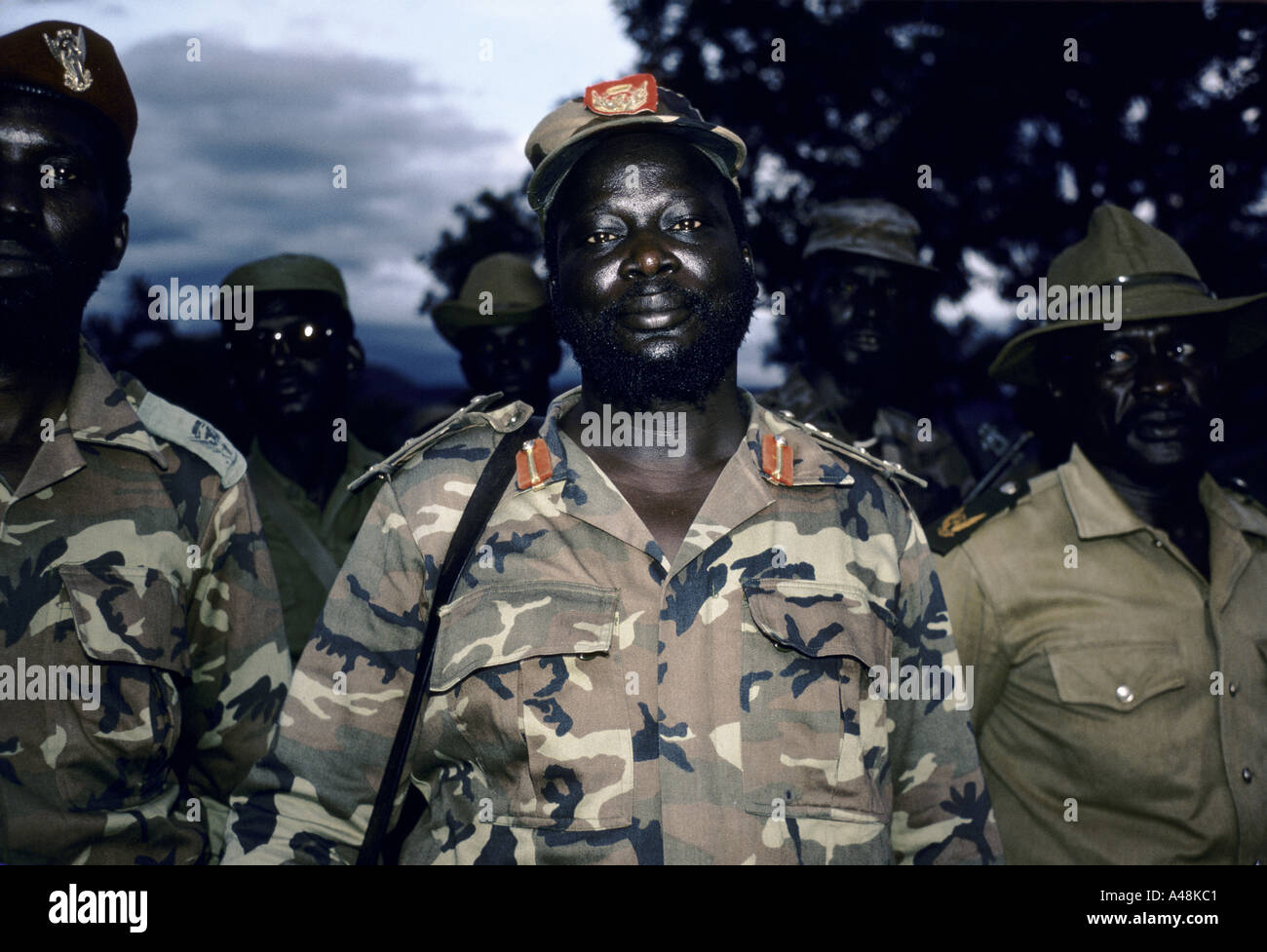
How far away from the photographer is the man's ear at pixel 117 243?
9.36ft

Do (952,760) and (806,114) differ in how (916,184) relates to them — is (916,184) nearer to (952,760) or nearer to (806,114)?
(806,114)

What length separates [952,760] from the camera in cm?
241

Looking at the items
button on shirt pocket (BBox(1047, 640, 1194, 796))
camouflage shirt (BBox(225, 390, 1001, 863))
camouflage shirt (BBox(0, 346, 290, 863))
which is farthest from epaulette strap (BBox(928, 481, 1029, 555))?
camouflage shirt (BBox(0, 346, 290, 863))

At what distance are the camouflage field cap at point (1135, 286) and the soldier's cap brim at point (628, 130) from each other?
1.56m

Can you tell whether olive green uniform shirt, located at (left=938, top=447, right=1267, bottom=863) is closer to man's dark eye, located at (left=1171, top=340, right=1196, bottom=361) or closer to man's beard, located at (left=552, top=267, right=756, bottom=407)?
man's dark eye, located at (left=1171, top=340, right=1196, bottom=361)

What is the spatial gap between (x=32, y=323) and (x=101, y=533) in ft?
1.96

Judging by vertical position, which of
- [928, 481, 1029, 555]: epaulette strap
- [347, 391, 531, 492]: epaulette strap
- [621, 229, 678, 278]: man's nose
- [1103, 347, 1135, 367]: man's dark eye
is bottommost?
[928, 481, 1029, 555]: epaulette strap

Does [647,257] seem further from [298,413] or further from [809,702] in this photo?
[298,413]

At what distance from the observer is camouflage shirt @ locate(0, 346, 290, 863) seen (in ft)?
8.19

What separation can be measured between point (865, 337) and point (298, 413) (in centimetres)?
276

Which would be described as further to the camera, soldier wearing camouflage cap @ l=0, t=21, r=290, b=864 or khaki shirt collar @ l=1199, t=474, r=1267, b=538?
khaki shirt collar @ l=1199, t=474, r=1267, b=538

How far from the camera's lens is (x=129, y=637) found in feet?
8.55

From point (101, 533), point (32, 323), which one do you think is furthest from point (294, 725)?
point (32, 323)

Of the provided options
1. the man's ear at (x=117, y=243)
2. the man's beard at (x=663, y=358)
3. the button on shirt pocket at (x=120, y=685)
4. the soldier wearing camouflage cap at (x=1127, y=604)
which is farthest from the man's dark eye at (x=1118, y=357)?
the man's ear at (x=117, y=243)
